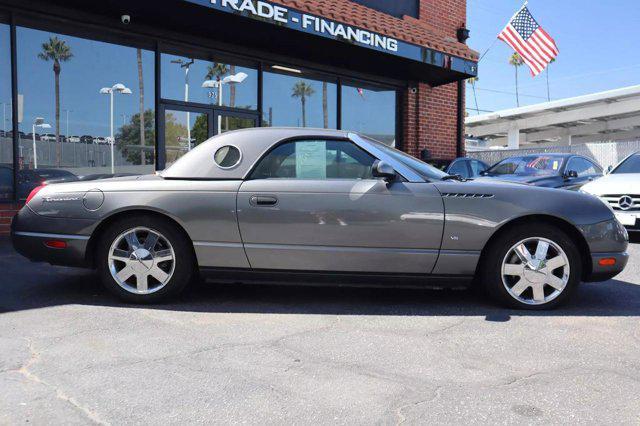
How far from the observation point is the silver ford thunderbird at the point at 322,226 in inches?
159

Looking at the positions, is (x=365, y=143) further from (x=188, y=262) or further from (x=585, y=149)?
(x=585, y=149)

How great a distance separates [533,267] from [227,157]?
2546mm


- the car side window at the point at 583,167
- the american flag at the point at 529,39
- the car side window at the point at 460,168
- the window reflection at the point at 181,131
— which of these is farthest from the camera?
the american flag at the point at 529,39

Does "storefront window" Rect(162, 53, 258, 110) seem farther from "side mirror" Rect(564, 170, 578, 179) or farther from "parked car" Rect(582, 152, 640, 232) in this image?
"parked car" Rect(582, 152, 640, 232)

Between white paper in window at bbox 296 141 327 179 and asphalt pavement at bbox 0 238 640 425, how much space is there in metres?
1.06

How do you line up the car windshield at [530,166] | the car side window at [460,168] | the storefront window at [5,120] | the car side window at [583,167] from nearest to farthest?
the storefront window at [5,120]
the car windshield at [530,166]
the car side window at [583,167]
the car side window at [460,168]

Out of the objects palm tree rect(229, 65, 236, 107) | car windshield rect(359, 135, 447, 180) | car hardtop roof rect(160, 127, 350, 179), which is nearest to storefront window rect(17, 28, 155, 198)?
palm tree rect(229, 65, 236, 107)

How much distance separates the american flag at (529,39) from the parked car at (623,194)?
700 cm

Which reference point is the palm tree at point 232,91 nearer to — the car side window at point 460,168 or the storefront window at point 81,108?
the storefront window at point 81,108

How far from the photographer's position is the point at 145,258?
13.7 feet

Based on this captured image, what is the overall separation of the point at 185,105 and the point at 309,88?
2.81m

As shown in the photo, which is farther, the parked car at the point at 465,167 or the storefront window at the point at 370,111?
the storefront window at the point at 370,111

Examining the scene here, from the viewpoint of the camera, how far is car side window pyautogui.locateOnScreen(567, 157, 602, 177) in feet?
32.6

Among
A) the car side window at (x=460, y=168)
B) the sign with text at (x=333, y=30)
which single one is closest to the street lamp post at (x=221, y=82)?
the sign with text at (x=333, y=30)
